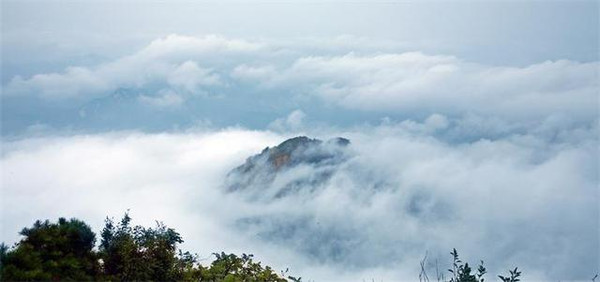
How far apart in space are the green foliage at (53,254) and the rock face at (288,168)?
160 m

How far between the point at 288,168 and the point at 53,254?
537 feet

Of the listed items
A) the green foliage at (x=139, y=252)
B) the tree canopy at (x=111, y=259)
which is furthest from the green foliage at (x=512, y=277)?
the green foliage at (x=139, y=252)

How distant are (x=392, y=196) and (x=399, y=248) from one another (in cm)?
3083

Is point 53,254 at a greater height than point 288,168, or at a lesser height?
lesser

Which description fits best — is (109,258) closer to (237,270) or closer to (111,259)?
(111,259)

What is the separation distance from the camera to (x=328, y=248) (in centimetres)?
15738

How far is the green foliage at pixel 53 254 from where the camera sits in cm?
413

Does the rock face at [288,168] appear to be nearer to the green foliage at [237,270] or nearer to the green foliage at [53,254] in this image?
the green foliage at [237,270]

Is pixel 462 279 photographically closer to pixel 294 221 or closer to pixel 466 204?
pixel 294 221

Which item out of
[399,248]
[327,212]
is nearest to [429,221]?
[399,248]

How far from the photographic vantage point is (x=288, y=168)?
6604 inches

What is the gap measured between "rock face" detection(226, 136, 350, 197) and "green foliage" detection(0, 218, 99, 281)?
160 m

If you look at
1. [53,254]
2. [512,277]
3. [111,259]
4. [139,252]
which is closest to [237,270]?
[139,252]

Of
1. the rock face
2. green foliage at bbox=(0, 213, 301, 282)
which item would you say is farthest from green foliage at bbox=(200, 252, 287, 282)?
the rock face
